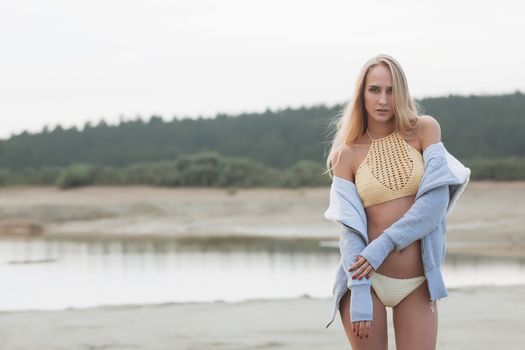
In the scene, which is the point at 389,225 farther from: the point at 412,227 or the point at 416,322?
the point at 416,322

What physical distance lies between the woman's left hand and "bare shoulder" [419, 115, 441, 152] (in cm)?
48

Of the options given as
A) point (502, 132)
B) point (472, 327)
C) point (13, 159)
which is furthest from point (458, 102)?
point (472, 327)

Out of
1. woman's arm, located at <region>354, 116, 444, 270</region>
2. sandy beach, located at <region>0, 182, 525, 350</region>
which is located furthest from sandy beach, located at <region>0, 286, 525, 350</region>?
woman's arm, located at <region>354, 116, 444, 270</region>

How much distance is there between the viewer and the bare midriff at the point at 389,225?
3.28 meters

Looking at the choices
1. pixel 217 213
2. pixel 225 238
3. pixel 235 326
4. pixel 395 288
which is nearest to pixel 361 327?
pixel 395 288

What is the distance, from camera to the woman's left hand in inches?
126

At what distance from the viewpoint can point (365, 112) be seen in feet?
11.4

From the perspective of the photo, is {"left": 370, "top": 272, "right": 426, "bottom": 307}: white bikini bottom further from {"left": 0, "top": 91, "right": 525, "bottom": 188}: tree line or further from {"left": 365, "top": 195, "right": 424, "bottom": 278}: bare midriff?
{"left": 0, "top": 91, "right": 525, "bottom": 188}: tree line

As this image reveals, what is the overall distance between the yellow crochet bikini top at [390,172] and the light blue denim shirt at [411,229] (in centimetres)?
4

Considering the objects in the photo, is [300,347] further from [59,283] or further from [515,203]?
[515,203]

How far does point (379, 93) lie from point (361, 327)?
827mm

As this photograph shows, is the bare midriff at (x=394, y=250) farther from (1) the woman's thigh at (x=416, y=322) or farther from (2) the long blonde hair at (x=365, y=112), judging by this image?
(2) the long blonde hair at (x=365, y=112)

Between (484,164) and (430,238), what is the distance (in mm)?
30263

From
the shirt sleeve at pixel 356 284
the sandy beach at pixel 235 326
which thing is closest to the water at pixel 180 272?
the sandy beach at pixel 235 326
